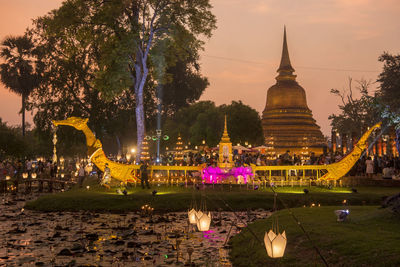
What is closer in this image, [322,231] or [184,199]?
[322,231]

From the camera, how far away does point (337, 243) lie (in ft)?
28.2

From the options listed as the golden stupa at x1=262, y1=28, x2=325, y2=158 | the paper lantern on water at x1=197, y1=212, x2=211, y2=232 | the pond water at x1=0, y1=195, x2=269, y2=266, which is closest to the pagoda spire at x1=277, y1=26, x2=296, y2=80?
the golden stupa at x1=262, y1=28, x2=325, y2=158

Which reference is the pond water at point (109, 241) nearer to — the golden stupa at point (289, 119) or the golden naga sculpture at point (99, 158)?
the golden naga sculpture at point (99, 158)

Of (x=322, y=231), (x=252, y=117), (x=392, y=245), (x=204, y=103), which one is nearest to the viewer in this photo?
(x=392, y=245)

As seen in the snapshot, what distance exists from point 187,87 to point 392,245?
4912 centimetres

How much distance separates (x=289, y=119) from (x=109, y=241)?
58873 mm

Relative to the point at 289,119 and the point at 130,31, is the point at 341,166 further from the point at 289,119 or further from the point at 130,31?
the point at 289,119

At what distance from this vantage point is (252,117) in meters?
48.9

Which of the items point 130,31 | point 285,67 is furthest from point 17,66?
point 285,67

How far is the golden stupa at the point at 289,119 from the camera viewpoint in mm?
63281

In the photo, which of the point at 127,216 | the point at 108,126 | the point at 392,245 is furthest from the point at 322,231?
the point at 108,126

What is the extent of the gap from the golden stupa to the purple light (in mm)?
34796

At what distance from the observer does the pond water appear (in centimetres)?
876

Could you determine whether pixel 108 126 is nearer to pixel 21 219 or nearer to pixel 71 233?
pixel 21 219
